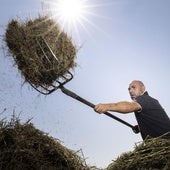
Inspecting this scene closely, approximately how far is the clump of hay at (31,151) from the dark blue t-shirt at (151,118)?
1032 millimetres

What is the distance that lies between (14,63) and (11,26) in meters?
0.63

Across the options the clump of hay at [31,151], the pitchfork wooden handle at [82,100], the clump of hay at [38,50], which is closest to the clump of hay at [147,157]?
the clump of hay at [31,151]

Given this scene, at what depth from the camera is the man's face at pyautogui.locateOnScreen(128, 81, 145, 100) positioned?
20.2ft

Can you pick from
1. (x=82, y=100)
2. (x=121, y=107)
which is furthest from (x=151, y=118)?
(x=82, y=100)

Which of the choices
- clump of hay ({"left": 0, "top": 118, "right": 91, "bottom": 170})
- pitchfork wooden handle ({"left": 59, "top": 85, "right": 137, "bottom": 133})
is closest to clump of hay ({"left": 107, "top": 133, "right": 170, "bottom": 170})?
clump of hay ({"left": 0, "top": 118, "right": 91, "bottom": 170})

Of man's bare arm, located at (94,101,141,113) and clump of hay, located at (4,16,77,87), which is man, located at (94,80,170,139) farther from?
clump of hay, located at (4,16,77,87)

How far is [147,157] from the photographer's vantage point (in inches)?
133

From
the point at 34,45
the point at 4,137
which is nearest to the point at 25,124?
the point at 4,137

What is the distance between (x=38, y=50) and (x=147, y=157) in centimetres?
369

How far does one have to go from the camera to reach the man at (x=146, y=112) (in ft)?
17.2

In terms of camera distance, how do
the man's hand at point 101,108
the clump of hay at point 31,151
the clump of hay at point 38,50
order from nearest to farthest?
the clump of hay at point 31,151 → the man's hand at point 101,108 → the clump of hay at point 38,50

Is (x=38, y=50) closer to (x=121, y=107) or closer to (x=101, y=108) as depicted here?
(x=101, y=108)

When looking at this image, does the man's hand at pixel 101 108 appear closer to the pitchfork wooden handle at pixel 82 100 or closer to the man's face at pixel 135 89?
the pitchfork wooden handle at pixel 82 100

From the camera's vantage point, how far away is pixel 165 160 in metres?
3.27
